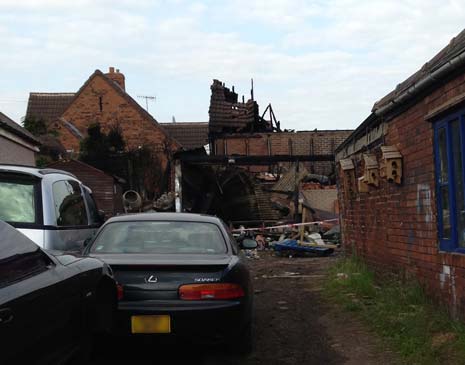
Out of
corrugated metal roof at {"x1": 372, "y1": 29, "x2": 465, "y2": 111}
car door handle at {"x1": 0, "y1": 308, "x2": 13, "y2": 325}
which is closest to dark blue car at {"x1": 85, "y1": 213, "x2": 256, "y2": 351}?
car door handle at {"x1": 0, "y1": 308, "x2": 13, "y2": 325}

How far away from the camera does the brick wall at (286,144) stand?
29859 millimetres

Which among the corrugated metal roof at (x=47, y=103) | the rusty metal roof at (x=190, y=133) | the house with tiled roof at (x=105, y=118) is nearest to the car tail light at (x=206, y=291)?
the house with tiled roof at (x=105, y=118)

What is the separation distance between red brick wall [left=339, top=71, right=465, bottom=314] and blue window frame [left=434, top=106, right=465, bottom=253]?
0.38ft

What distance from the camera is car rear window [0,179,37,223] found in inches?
252

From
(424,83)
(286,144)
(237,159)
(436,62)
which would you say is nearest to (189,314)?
(424,83)

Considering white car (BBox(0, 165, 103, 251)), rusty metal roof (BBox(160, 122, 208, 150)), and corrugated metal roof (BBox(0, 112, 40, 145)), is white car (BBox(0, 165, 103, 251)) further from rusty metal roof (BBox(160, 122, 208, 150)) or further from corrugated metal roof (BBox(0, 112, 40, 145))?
rusty metal roof (BBox(160, 122, 208, 150))

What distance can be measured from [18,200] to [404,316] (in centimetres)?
413

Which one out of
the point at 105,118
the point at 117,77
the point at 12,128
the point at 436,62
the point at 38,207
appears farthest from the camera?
the point at 117,77

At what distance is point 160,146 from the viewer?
32875mm

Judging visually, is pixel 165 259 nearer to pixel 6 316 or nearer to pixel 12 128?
pixel 6 316

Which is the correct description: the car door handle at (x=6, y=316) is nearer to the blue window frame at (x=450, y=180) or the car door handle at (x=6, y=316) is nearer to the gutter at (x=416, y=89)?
the gutter at (x=416, y=89)

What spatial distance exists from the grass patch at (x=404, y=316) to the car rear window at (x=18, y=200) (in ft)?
12.4

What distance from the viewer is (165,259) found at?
19.7 ft

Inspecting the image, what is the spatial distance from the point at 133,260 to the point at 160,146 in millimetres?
27146
